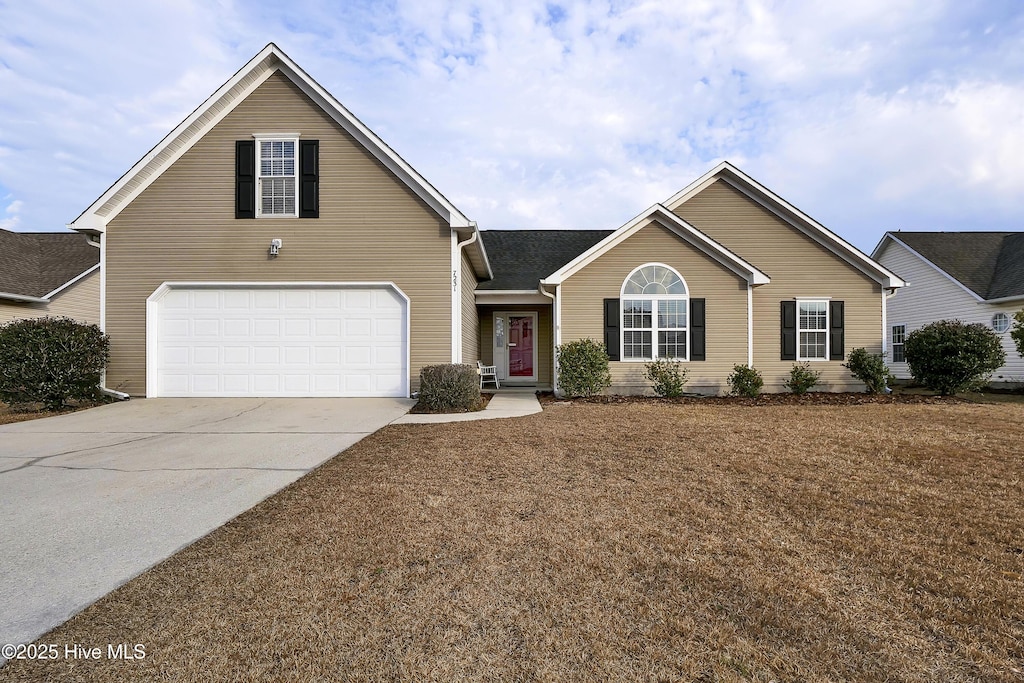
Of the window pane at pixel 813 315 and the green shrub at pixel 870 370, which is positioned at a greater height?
the window pane at pixel 813 315

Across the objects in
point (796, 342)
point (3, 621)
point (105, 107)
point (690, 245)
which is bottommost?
point (3, 621)

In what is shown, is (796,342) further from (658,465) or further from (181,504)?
(181,504)

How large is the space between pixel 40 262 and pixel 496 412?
18436 mm

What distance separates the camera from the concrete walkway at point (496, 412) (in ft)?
27.9

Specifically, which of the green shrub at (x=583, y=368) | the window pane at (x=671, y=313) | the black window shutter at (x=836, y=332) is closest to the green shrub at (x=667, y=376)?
the window pane at (x=671, y=313)

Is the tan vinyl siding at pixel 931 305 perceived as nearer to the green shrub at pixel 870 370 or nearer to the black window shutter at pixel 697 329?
the green shrub at pixel 870 370

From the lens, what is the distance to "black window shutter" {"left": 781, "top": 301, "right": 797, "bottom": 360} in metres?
12.9

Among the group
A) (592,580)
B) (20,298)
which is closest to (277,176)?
(20,298)

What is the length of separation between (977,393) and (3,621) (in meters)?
18.6

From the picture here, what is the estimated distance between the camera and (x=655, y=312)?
12297mm

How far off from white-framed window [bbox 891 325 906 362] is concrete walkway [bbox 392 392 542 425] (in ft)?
50.0

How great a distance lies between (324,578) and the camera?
2.83 meters

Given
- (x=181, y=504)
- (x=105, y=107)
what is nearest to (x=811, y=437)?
(x=181, y=504)

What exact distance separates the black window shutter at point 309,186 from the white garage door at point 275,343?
1698 millimetres
